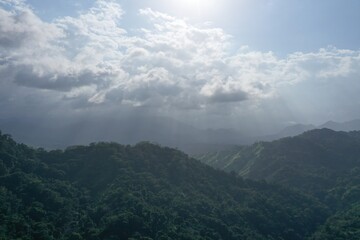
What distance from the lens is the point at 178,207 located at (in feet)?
376

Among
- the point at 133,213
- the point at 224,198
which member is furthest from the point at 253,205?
the point at 133,213

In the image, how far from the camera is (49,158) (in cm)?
14012

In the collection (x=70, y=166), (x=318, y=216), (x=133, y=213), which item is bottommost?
(x=318, y=216)

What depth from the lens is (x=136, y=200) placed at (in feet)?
350

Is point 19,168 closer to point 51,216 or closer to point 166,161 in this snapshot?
point 51,216

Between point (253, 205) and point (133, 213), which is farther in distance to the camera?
point (253, 205)

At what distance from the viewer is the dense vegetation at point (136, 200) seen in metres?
91.0

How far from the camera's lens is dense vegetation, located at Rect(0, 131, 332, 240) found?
3583 inches

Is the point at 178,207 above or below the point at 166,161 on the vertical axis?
below

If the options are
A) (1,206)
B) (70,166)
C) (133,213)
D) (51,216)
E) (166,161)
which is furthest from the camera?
(166,161)

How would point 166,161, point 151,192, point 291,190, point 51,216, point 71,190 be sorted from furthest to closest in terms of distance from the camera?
point 291,190
point 166,161
point 151,192
point 71,190
point 51,216

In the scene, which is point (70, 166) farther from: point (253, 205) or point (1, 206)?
point (253, 205)

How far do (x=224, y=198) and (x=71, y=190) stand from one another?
58.2m

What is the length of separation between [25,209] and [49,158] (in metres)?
49.7
